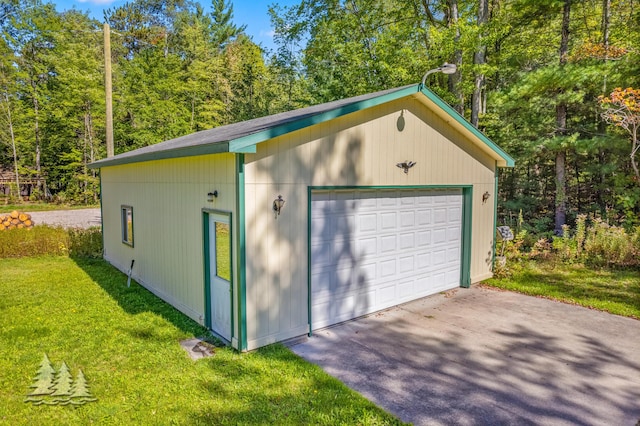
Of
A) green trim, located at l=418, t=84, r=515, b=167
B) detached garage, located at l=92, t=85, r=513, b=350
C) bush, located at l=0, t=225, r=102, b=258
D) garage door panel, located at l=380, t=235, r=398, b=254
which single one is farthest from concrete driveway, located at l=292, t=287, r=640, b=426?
bush, located at l=0, t=225, r=102, b=258

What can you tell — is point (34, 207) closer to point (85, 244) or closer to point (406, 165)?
point (85, 244)

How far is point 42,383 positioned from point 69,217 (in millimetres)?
16319

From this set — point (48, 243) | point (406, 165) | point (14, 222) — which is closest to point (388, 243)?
point (406, 165)

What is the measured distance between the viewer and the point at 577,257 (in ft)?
32.1

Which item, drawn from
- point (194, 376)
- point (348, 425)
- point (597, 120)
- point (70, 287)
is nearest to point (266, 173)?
point (194, 376)

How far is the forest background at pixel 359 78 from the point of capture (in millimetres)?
12359

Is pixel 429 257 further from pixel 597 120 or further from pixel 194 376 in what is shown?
pixel 597 120

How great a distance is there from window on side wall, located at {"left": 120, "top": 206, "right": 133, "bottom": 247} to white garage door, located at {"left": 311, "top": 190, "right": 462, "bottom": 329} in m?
5.30

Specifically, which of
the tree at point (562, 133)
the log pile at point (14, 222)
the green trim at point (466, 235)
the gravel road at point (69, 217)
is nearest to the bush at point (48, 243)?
the log pile at point (14, 222)

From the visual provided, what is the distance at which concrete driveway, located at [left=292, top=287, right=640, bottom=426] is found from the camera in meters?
3.69

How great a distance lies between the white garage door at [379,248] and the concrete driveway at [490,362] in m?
0.33

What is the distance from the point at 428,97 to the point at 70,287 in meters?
7.62

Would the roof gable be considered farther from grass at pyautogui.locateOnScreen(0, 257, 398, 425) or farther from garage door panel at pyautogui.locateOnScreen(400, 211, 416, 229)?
grass at pyautogui.locateOnScreen(0, 257, 398, 425)

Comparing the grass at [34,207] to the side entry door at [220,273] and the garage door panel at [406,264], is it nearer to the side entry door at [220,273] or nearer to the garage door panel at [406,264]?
the side entry door at [220,273]
